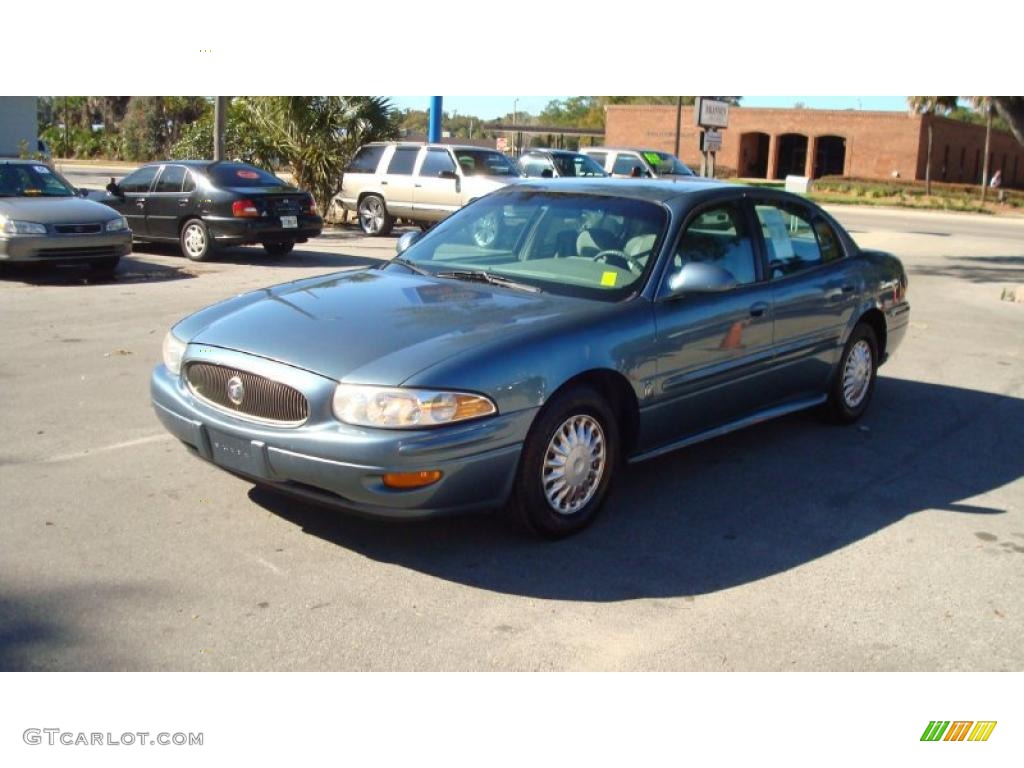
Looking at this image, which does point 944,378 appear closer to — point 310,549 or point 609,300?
point 609,300

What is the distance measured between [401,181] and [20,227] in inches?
363

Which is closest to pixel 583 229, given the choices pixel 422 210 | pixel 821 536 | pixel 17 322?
pixel 821 536

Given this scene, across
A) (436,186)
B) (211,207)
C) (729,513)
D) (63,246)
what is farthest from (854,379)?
(436,186)

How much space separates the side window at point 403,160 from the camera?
21094 mm

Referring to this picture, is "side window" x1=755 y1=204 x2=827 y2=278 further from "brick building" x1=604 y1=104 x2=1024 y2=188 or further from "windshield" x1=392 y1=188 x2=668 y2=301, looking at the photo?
"brick building" x1=604 y1=104 x2=1024 y2=188

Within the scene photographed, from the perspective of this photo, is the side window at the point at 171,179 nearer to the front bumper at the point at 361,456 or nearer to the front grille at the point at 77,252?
the front grille at the point at 77,252

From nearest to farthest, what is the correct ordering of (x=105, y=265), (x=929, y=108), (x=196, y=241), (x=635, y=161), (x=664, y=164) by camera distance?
1. (x=105, y=265)
2. (x=196, y=241)
3. (x=664, y=164)
4. (x=635, y=161)
5. (x=929, y=108)

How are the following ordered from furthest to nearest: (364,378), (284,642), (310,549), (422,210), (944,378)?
1. (422,210)
2. (944,378)
3. (310,549)
4. (364,378)
5. (284,642)

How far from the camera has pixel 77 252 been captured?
13172mm

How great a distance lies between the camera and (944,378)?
9.37 meters

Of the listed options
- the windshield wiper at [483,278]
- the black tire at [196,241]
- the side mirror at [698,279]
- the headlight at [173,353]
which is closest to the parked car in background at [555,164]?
the black tire at [196,241]

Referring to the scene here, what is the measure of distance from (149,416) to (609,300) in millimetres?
3198

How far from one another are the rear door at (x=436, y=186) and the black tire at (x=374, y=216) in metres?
0.79

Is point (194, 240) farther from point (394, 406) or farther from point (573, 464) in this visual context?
point (394, 406)
